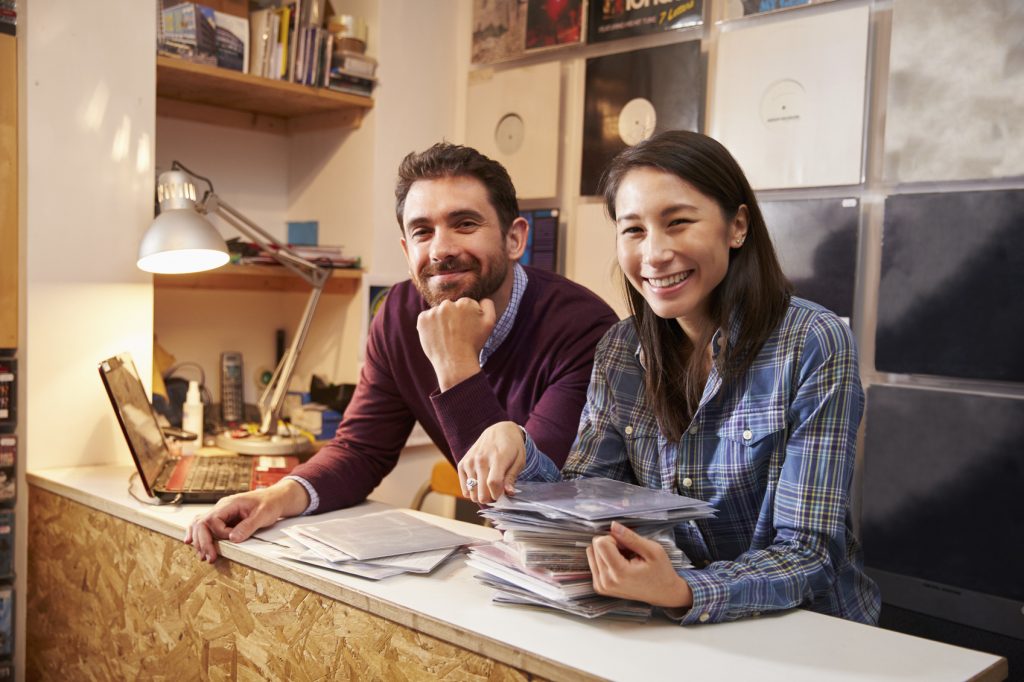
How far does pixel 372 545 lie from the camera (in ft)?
4.86

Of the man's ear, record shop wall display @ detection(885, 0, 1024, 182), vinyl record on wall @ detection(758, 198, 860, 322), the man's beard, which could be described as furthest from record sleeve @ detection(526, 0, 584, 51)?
the man's beard

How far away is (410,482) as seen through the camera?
11.5 ft

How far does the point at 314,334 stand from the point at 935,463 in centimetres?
218

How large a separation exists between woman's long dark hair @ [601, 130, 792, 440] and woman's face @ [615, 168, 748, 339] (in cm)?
2

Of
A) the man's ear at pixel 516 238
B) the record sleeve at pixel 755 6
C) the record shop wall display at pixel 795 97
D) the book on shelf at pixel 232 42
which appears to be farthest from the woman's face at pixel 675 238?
the book on shelf at pixel 232 42

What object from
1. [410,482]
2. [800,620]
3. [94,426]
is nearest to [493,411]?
[800,620]

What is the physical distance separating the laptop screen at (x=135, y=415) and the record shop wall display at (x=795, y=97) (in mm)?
1819

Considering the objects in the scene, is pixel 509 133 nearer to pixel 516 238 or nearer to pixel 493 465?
pixel 516 238

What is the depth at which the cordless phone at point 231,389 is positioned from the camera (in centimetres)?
325

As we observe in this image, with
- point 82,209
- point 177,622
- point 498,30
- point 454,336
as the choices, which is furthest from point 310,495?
point 498,30

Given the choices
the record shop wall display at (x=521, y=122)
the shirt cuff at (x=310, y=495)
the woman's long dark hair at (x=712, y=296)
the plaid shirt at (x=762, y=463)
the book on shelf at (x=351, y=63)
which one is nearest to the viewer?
the plaid shirt at (x=762, y=463)

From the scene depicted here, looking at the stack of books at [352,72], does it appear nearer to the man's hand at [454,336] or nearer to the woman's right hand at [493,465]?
the man's hand at [454,336]

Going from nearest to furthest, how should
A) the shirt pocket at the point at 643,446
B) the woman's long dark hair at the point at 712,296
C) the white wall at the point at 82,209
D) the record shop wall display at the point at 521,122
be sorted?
the woman's long dark hair at the point at 712,296 → the shirt pocket at the point at 643,446 → the white wall at the point at 82,209 → the record shop wall display at the point at 521,122

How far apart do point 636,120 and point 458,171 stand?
1411mm
